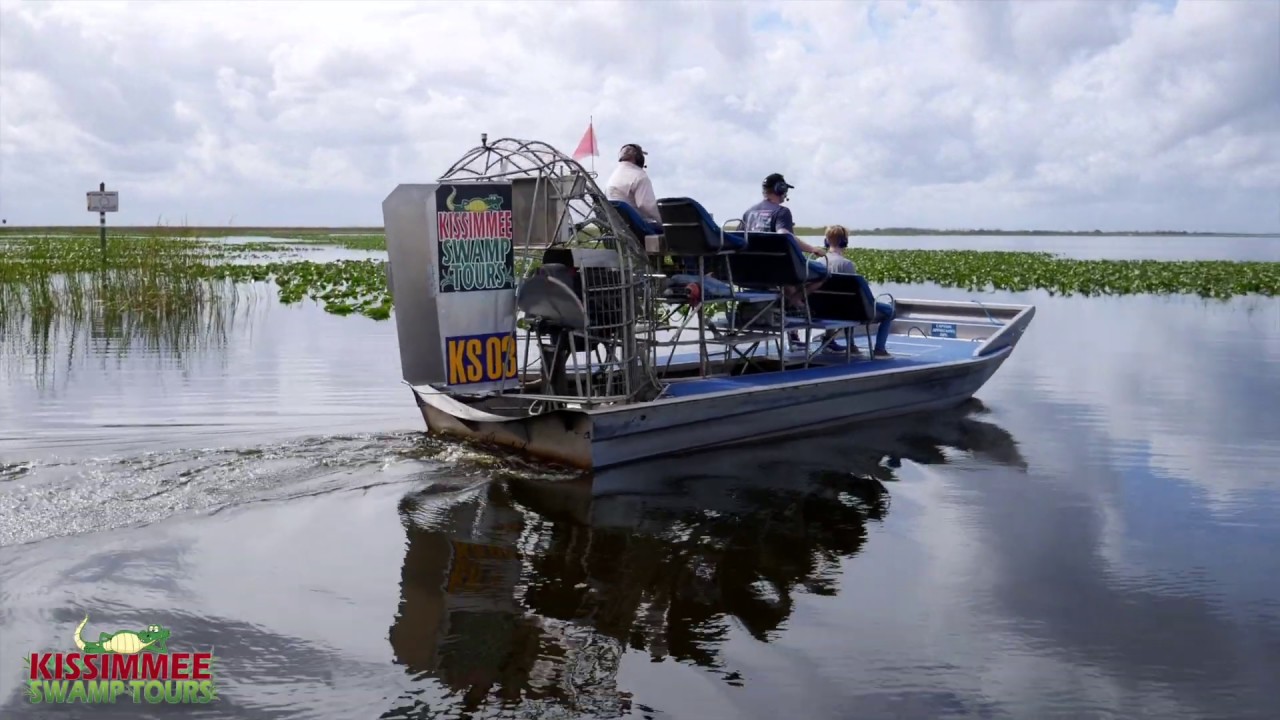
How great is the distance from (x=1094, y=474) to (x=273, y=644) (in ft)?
19.4

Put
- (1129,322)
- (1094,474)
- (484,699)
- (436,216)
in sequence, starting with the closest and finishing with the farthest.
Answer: (484,699) < (436,216) < (1094,474) < (1129,322)

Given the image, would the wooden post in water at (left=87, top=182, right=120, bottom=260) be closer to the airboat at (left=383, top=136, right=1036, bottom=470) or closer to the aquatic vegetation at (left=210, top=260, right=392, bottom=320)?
the aquatic vegetation at (left=210, top=260, right=392, bottom=320)

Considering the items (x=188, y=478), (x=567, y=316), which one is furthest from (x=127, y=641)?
(x=567, y=316)

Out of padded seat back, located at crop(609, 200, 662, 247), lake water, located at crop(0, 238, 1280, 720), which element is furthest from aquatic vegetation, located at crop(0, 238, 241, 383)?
padded seat back, located at crop(609, 200, 662, 247)

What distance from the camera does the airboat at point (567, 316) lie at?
7.13m

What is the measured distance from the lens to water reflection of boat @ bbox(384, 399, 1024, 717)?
4250 millimetres

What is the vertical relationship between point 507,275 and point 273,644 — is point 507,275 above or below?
above

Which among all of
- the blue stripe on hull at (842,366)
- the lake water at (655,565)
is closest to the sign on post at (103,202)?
the lake water at (655,565)

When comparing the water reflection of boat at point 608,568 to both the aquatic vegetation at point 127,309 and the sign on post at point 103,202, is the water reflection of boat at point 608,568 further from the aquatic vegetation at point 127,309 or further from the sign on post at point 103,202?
the sign on post at point 103,202

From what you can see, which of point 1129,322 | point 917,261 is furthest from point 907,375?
point 917,261

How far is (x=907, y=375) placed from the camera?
30.9 feet

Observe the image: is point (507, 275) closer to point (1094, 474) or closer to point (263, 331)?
point (1094, 474)

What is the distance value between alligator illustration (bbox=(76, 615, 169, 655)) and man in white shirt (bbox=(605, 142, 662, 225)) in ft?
15.3

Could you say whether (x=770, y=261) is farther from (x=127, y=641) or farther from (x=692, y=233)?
(x=127, y=641)
